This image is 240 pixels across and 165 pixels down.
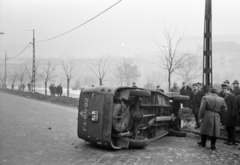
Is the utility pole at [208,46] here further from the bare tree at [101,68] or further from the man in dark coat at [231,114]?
the bare tree at [101,68]

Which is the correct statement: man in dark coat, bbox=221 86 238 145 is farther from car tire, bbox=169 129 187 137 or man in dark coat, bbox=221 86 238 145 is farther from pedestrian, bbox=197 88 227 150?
car tire, bbox=169 129 187 137

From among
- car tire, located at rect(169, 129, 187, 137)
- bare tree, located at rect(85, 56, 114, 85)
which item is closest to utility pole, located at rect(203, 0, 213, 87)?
car tire, located at rect(169, 129, 187, 137)

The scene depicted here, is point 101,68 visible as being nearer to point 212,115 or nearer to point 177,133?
point 177,133

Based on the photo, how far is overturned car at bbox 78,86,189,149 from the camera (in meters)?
6.48

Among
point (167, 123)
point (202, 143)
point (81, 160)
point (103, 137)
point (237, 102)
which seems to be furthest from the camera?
point (167, 123)

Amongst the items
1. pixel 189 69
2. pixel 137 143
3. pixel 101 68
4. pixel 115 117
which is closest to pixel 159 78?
pixel 189 69

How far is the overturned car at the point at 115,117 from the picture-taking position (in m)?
6.48

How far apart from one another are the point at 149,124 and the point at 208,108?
164cm

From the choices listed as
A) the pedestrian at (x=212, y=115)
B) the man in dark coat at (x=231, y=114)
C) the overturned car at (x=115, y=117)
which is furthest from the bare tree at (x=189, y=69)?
the overturned car at (x=115, y=117)

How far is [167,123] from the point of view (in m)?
8.73

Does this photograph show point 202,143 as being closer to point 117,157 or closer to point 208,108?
point 208,108

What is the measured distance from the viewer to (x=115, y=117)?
6.47 metres

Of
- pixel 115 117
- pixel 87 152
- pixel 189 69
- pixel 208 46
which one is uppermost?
pixel 189 69

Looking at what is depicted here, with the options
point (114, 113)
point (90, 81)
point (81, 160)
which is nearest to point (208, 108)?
point (114, 113)
